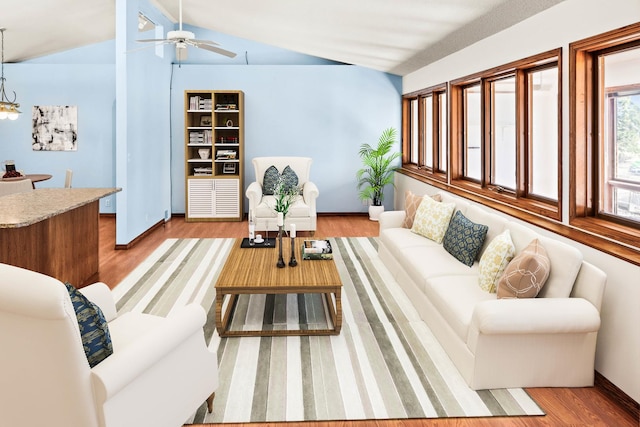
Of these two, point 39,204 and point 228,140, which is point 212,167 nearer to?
point 228,140

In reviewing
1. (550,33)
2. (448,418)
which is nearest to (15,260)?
(448,418)

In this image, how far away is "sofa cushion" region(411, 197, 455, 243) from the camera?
14.7 feet

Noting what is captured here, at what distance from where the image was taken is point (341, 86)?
27.5 ft

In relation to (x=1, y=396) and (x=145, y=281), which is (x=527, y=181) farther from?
(x=1, y=396)

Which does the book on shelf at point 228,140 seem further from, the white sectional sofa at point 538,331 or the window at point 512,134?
the white sectional sofa at point 538,331

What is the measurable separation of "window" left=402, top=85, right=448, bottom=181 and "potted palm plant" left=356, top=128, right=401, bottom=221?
271 mm

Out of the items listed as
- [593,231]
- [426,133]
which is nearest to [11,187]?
[593,231]

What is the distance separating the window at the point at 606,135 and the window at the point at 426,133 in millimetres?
2928

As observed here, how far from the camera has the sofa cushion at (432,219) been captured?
4.48 m

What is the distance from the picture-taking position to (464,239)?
3871 millimetres

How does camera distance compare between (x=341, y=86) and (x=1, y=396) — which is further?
(x=341, y=86)

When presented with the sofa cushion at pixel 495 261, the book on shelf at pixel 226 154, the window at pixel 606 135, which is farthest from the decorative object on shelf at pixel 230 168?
the window at pixel 606 135

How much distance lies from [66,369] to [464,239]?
294 centimetres

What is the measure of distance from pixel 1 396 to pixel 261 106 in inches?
276
